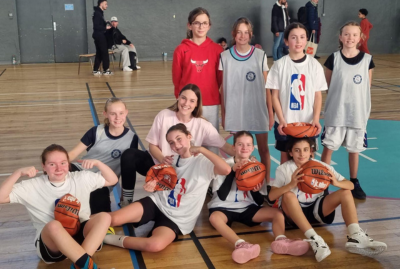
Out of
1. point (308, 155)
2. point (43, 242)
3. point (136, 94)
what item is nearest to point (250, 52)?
point (308, 155)

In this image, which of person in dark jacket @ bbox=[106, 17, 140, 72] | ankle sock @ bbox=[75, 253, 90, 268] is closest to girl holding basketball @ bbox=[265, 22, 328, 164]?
ankle sock @ bbox=[75, 253, 90, 268]

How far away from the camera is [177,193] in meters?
3.08

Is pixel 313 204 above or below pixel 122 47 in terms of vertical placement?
below

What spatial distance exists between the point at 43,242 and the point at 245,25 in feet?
7.07

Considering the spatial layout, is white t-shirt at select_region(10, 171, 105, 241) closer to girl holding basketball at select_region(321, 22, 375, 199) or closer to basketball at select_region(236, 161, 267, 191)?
basketball at select_region(236, 161, 267, 191)

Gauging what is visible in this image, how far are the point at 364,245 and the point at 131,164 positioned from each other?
1.67 meters

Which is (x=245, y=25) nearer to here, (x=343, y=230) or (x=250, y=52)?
(x=250, y=52)

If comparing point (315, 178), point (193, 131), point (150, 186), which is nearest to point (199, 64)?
point (193, 131)

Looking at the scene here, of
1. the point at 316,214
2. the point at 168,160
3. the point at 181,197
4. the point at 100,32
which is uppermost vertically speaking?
the point at 100,32

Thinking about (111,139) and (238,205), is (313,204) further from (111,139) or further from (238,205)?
(111,139)

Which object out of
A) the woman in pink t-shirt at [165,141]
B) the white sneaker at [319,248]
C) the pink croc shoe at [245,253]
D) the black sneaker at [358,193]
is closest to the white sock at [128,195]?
the woman in pink t-shirt at [165,141]

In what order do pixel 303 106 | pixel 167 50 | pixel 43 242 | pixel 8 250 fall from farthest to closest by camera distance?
pixel 167 50 → pixel 303 106 → pixel 8 250 → pixel 43 242

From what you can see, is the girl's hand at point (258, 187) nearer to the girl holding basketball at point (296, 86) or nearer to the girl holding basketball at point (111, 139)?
the girl holding basketball at point (296, 86)

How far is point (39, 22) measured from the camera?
46.0 ft
